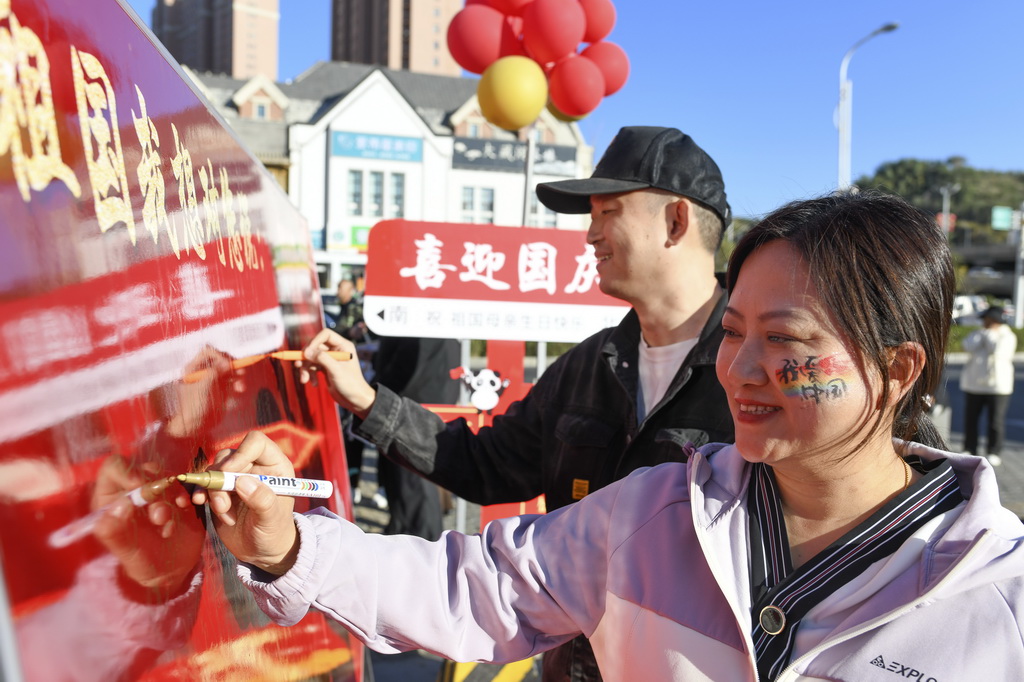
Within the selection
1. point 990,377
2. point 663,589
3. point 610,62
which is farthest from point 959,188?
point 663,589

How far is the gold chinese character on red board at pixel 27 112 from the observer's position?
574 millimetres

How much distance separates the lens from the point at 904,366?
1.10 metres

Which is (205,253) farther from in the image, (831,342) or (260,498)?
(831,342)

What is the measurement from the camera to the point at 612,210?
1.89m

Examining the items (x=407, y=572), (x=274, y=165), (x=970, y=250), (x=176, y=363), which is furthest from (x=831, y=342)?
(x=970, y=250)

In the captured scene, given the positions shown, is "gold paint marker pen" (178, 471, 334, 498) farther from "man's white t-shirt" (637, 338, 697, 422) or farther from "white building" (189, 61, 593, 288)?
"white building" (189, 61, 593, 288)

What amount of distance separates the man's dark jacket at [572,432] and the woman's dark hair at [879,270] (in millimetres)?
573

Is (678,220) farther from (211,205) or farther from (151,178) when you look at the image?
(151,178)

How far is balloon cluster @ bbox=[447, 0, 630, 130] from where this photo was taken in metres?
4.85

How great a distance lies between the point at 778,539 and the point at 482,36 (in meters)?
4.57

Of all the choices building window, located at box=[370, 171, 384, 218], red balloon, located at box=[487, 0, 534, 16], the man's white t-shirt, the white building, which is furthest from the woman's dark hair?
building window, located at box=[370, 171, 384, 218]

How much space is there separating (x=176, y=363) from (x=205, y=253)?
26 centimetres
